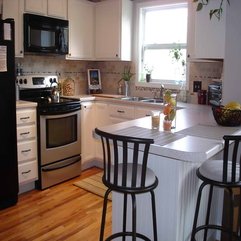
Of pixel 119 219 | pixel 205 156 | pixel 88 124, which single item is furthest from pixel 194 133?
pixel 88 124

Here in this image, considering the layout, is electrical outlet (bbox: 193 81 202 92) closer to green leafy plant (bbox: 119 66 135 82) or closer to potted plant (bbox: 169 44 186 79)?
potted plant (bbox: 169 44 186 79)

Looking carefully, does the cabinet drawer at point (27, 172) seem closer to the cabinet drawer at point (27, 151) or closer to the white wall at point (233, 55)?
the cabinet drawer at point (27, 151)

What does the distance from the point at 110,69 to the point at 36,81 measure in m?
1.28

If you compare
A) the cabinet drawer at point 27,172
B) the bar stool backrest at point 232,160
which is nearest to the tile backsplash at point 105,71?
the cabinet drawer at point 27,172

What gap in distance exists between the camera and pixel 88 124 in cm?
405

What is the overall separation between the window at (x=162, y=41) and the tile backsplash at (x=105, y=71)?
7.2 inches

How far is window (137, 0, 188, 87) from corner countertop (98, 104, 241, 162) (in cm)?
169

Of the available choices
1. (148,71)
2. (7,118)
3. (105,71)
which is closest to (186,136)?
(7,118)

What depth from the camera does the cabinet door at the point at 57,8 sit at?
145 inches

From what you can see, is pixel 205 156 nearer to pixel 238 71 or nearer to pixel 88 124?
pixel 238 71

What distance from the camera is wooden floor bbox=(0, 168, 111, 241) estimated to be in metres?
2.53

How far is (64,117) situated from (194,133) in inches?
77.0

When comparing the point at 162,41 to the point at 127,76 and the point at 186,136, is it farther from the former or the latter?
the point at 186,136

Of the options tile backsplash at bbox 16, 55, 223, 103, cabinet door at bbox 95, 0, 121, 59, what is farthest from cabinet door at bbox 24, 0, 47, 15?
cabinet door at bbox 95, 0, 121, 59
